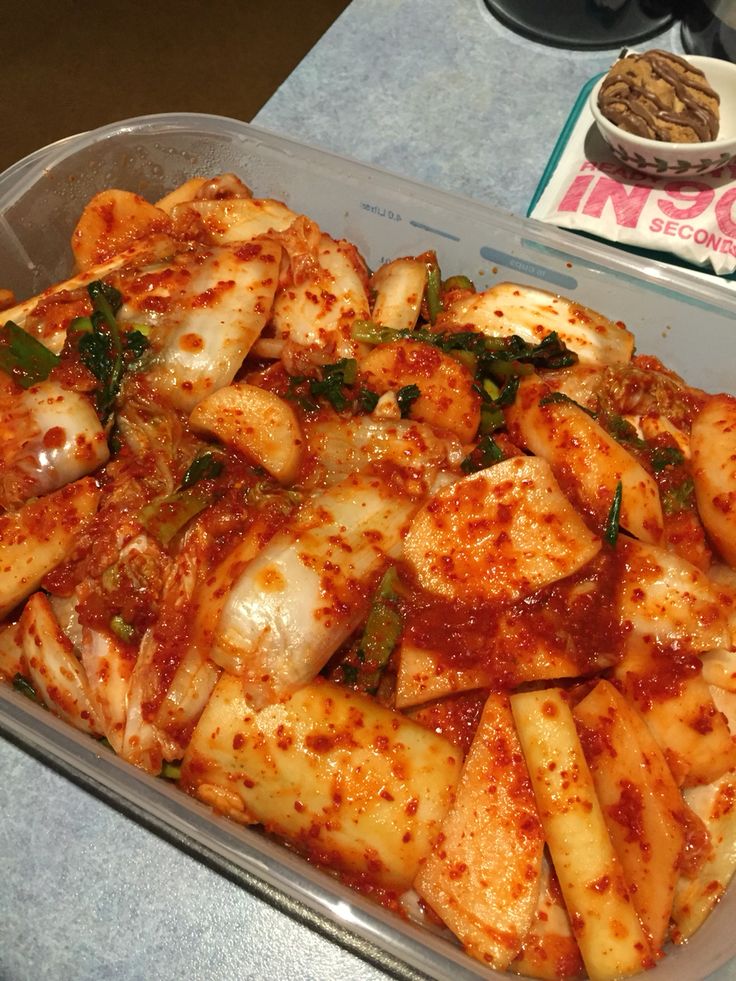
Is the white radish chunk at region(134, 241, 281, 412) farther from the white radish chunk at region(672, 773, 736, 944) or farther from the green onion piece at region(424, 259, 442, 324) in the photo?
the white radish chunk at region(672, 773, 736, 944)

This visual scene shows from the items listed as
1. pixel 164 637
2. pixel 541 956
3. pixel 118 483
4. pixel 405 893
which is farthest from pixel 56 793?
pixel 541 956

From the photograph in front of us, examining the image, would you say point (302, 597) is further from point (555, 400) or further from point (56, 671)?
point (555, 400)

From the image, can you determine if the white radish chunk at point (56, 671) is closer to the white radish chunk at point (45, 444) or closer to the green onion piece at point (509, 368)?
the white radish chunk at point (45, 444)

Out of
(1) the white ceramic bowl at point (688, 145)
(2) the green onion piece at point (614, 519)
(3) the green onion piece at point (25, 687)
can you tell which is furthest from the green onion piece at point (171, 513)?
(1) the white ceramic bowl at point (688, 145)

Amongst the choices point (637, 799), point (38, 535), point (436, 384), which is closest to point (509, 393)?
point (436, 384)

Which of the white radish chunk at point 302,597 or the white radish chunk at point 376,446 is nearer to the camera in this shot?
the white radish chunk at point 302,597

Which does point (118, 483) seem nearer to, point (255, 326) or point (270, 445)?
point (270, 445)
